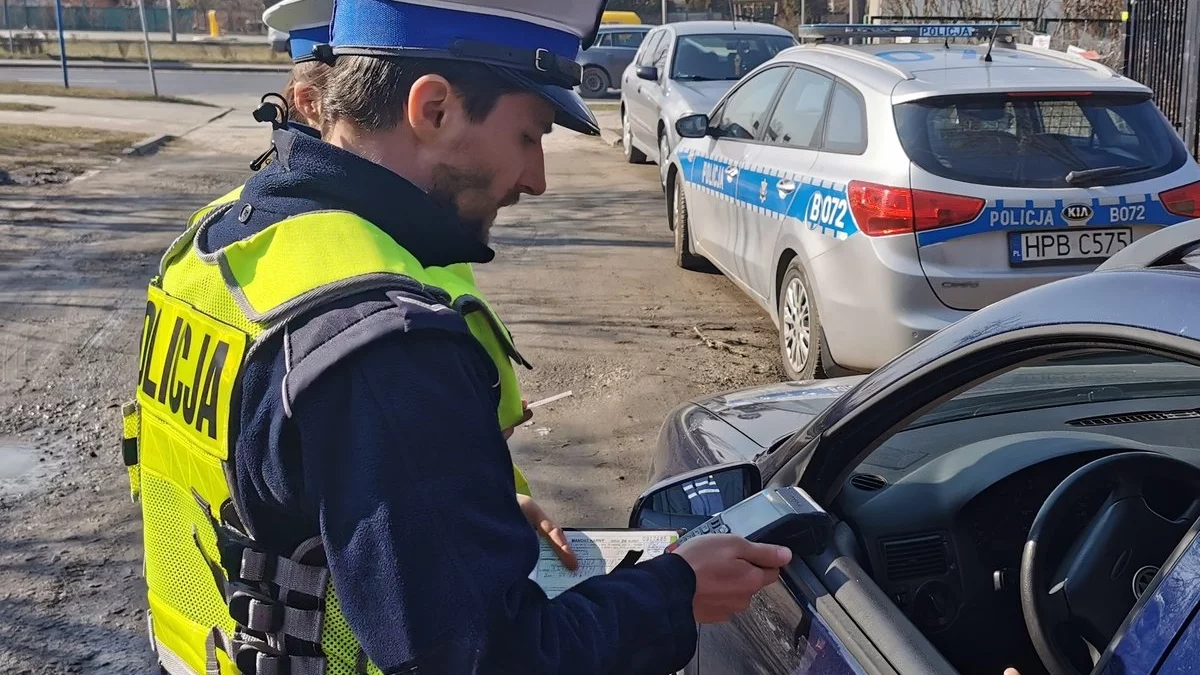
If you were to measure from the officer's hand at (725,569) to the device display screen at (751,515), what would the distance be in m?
0.11

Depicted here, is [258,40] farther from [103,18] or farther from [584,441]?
[584,441]

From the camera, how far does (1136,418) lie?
247 centimetres

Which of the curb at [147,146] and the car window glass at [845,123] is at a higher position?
the car window glass at [845,123]

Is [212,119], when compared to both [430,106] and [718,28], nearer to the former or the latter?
[718,28]

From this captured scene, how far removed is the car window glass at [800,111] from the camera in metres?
5.97

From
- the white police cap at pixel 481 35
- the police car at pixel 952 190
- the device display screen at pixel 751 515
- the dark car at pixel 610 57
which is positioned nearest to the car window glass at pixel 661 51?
the police car at pixel 952 190

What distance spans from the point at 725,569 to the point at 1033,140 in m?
4.10

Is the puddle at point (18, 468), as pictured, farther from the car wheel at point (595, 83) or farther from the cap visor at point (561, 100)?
the car wheel at point (595, 83)

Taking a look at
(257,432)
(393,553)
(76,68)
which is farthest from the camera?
(76,68)

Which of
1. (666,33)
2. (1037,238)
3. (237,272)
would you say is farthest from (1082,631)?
(666,33)

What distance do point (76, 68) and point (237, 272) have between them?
116ft

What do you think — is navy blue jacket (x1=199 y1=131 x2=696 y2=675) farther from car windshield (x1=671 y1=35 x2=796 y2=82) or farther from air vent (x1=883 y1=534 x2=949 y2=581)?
car windshield (x1=671 y1=35 x2=796 y2=82)

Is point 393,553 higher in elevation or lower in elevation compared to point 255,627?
higher

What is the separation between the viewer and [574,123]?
5.52 feet
